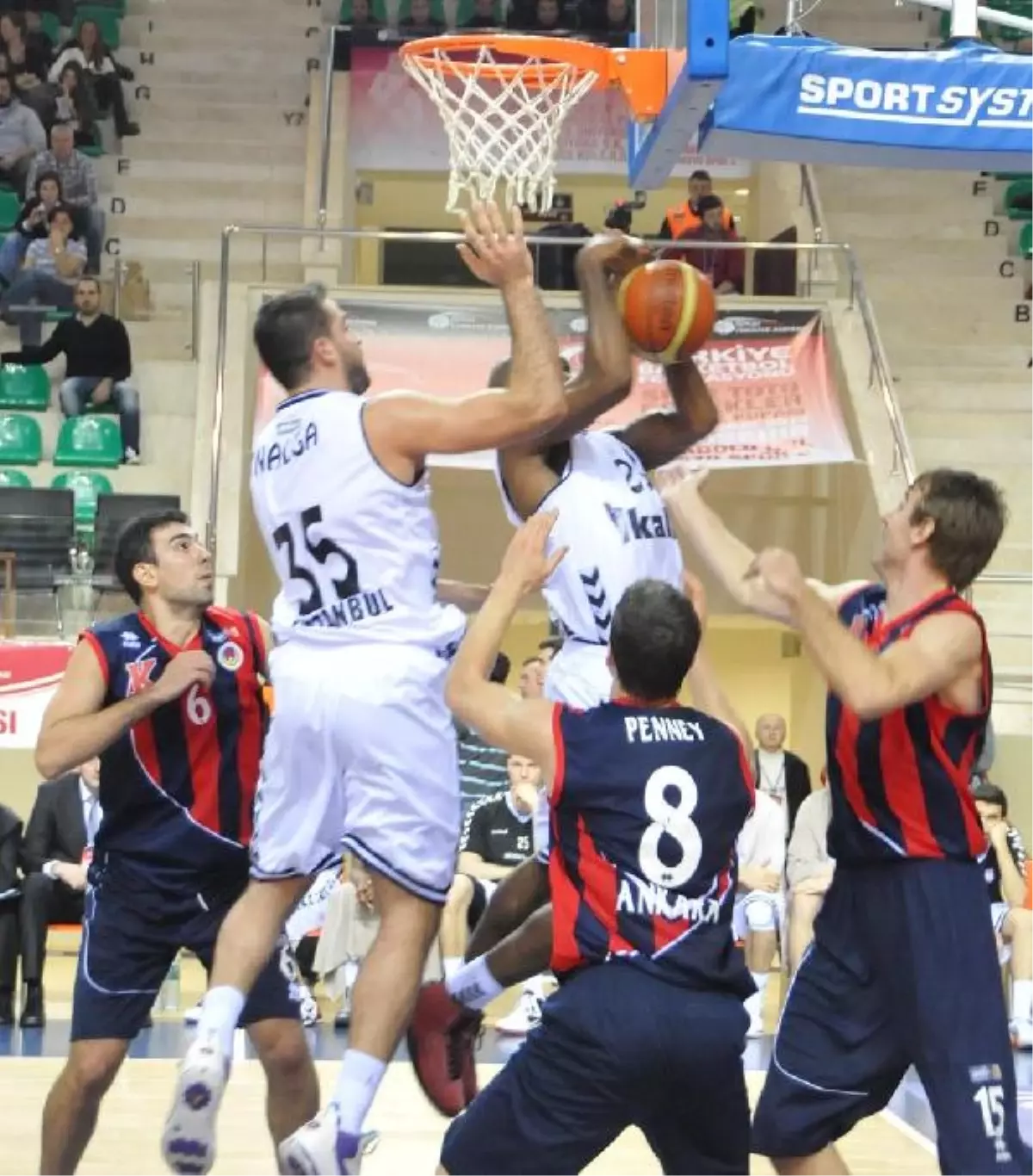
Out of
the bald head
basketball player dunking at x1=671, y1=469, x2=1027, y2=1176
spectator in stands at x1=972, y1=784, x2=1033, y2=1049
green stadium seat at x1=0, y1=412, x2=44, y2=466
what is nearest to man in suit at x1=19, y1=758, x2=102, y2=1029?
the bald head

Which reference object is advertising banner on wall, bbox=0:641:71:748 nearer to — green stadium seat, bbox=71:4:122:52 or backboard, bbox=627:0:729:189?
backboard, bbox=627:0:729:189

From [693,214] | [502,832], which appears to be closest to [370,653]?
[502,832]

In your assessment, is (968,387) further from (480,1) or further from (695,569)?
(480,1)

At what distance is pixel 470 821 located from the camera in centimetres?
1138

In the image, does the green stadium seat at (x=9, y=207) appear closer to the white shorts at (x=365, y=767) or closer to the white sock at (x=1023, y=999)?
the white sock at (x=1023, y=999)

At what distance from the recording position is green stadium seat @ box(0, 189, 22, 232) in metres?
18.3

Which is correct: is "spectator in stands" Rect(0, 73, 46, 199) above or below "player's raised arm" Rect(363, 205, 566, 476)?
above

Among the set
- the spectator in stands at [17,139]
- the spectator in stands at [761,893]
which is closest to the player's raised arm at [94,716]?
the spectator in stands at [761,893]

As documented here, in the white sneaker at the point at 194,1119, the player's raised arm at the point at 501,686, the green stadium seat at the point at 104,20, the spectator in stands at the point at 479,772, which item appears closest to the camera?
the player's raised arm at the point at 501,686

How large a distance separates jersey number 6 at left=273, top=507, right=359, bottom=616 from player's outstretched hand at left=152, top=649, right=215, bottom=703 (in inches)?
18.9

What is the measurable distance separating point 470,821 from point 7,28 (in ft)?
35.3

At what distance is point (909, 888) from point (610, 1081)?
2.90ft

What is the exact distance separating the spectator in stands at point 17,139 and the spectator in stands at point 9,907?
8635 millimetres

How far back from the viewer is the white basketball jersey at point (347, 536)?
17.2 feet
